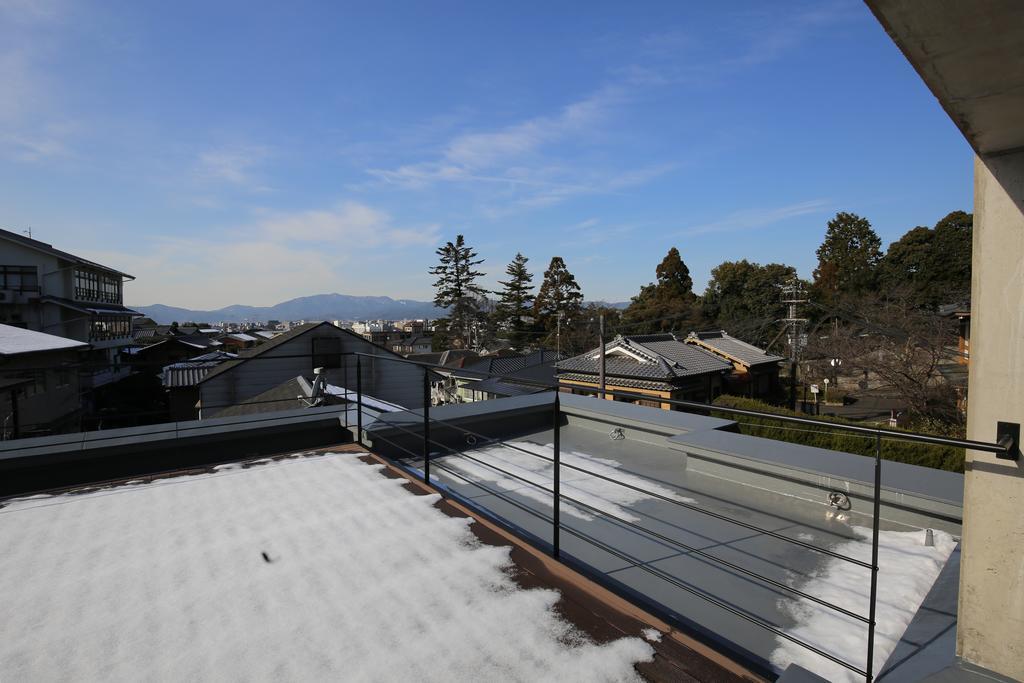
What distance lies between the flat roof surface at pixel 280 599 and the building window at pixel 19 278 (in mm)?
20649

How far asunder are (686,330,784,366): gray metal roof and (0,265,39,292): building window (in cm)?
2370

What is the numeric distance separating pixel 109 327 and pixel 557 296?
72.1ft

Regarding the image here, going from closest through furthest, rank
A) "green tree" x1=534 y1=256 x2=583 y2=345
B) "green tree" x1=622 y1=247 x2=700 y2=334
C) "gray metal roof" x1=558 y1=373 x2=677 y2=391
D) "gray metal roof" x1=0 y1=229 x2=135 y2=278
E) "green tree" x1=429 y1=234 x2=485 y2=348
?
"gray metal roof" x1=558 y1=373 x2=677 y2=391 < "gray metal roof" x1=0 y1=229 x2=135 y2=278 < "green tree" x1=622 y1=247 x2=700 y2=334 < "green tree" x1=534 y1=256 x2=583 y2=345 < "green tree" x1=429 y1=234 x2=485 y2=348

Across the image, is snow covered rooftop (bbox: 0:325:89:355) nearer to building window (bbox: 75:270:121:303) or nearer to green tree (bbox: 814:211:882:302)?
building window (bbox: 75:270:121:303)

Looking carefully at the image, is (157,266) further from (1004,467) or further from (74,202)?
(1004,467)

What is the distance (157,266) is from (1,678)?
57.7 feet

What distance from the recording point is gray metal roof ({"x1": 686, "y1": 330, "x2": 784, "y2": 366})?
18.3 metres

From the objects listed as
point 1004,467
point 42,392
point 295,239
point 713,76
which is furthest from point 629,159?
point 42,392

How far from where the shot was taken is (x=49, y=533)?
6.57 feet

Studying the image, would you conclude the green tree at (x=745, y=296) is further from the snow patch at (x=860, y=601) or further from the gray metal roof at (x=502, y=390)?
the snow patch at (x=860, y=601)

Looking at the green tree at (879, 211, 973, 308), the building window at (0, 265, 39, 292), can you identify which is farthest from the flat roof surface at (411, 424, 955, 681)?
the green tree at (879, 211, 973, 308)

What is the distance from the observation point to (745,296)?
27.9 metres

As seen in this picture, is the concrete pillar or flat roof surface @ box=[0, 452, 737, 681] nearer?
the concrete pillar

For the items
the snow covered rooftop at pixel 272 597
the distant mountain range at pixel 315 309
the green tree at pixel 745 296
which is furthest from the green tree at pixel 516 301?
the distant mountain range at pixel 315 309
